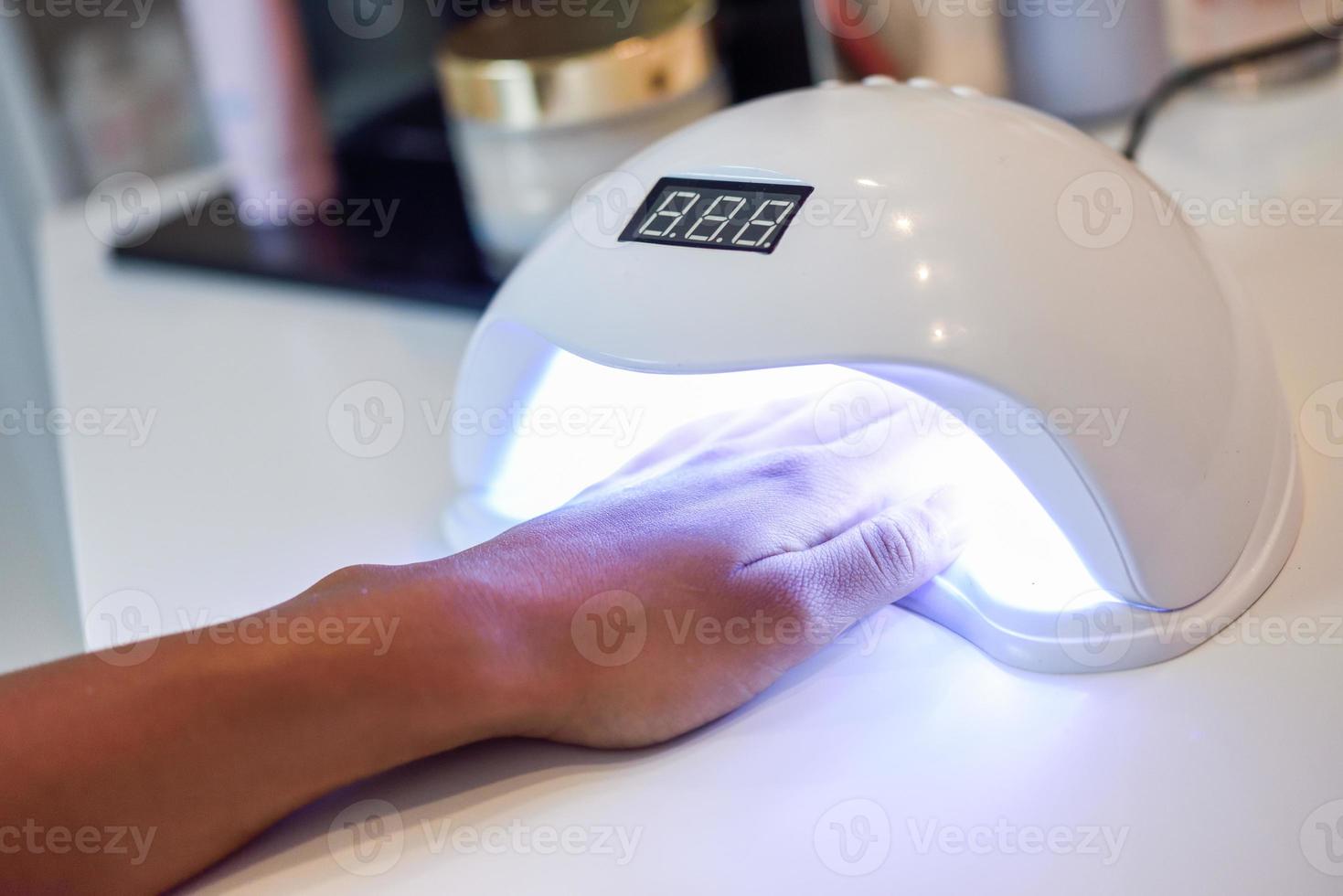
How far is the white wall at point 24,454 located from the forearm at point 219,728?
330mm

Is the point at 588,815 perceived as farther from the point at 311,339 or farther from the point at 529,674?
the point at 311,339

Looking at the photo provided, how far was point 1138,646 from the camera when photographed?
0.40m

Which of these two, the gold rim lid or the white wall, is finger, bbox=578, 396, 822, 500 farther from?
the white wall

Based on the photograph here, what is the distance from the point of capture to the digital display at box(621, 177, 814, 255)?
41 centimetres

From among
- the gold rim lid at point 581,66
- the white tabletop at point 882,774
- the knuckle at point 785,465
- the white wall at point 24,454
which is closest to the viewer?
the white tabletop at point 882,774

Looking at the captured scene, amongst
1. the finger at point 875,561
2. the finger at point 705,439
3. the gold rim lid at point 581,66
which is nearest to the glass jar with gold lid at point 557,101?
the gold rim lid at point 581,66

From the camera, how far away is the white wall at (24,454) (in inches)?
30.3

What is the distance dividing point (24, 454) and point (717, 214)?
680mm

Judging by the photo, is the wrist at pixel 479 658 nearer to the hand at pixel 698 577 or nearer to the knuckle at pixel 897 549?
the hand at pixel 698 577

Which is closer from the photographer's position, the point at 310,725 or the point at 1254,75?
the point at 310,725

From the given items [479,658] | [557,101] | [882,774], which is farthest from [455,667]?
[557,101]

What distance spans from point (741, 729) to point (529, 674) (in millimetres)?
69

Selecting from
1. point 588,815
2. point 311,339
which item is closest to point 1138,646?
point 588,815

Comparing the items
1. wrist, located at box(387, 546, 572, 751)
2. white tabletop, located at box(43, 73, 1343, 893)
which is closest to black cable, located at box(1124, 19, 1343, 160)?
white tabletop, located at box(43, 73, 1343, 893)
